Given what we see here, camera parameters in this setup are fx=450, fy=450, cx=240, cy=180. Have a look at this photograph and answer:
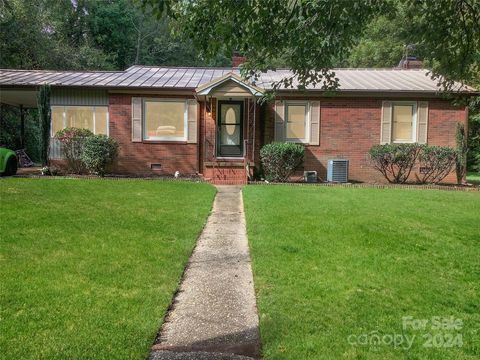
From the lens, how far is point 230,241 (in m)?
6.48

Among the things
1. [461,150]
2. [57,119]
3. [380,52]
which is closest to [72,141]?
[57,119]

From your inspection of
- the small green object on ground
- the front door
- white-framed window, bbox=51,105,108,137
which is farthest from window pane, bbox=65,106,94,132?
the front door

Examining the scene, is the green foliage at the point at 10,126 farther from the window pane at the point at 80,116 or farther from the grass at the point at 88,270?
the grass at the point at 88,270

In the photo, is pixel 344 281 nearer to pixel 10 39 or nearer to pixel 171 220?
pixel 171 220

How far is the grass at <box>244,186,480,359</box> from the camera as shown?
331 cm

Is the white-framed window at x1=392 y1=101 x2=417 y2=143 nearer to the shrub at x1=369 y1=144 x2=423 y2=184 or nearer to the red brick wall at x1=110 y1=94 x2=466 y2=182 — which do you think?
the red brick wall at x1=110 y1=94 x2=466 y2=182

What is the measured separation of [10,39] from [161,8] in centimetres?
2419

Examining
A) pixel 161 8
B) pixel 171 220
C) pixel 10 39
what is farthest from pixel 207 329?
pixel 10 39

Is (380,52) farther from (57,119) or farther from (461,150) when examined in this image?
(57,119)

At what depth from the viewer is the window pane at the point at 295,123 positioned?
15.6m

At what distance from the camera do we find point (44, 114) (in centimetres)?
1458

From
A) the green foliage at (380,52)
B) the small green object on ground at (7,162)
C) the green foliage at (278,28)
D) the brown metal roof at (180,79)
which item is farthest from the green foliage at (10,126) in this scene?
the green foliage at (380,52)

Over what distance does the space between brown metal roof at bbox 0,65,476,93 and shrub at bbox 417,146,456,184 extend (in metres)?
2.04

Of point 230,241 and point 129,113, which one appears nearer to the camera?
point 230,241
